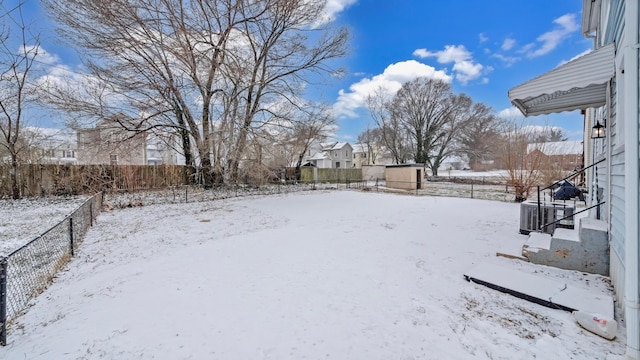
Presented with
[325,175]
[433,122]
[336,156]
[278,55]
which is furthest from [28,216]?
[336,156]

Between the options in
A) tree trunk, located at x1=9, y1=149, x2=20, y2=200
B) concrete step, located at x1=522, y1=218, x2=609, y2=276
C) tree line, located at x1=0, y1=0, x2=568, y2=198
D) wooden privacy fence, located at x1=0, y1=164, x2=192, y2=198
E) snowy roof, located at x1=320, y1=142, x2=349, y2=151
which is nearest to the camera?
concrete step, located at x1=522, y1=218, x2=609, y2=276

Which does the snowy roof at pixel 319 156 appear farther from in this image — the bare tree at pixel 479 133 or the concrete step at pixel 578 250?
the concrete step at pixel 578 250

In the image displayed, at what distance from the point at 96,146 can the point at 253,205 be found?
749 centimetres

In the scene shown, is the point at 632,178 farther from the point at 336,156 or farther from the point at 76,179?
the point at 336,156

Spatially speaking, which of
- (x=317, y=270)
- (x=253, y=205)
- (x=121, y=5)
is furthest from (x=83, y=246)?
(x=121, y=5)

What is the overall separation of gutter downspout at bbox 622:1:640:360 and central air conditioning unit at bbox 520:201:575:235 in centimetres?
354

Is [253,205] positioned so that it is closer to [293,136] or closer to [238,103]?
[238,103]

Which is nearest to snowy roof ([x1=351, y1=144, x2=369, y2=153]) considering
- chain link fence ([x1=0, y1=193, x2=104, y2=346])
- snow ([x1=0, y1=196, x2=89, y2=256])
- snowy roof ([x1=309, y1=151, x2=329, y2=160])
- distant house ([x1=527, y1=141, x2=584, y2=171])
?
snowy roof ([x1=309, y1=151, x2=329, y2=160])

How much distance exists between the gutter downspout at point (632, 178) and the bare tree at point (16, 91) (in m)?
14.7

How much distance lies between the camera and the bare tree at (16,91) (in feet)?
30.5

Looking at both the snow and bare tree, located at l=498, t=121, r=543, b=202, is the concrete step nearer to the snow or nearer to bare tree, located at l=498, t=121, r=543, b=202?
bare tree, located at l=498, t=121, r=543, b=202

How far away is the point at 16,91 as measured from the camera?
33.9ft

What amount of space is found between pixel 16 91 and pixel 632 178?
55.7ft

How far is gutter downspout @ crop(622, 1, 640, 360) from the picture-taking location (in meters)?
1.71
